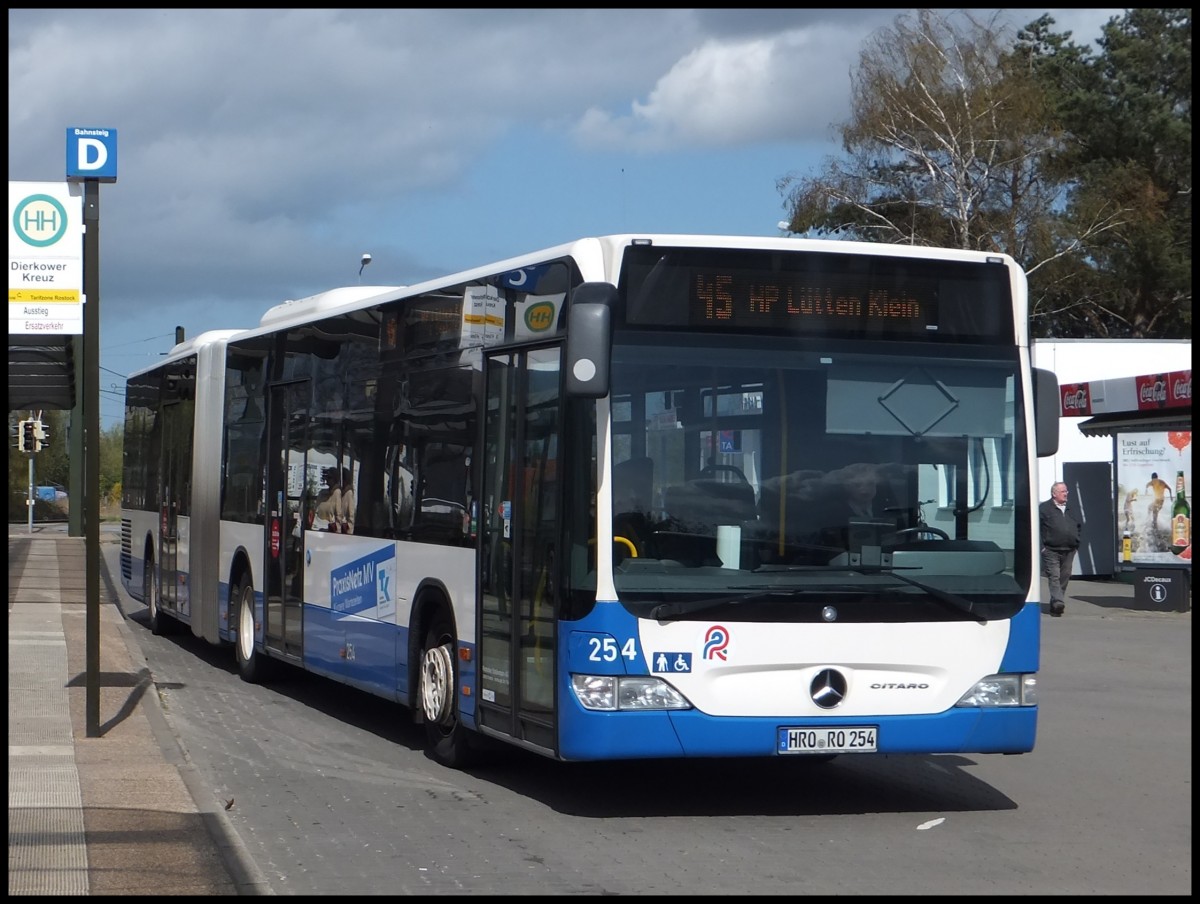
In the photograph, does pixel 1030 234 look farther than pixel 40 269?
Yes

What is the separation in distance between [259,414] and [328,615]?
10.3ft

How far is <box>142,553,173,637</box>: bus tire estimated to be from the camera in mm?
20531

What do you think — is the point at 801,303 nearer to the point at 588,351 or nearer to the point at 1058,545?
the point at 588,351

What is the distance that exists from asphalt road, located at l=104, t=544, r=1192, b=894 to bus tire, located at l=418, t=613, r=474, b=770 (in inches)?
5.2

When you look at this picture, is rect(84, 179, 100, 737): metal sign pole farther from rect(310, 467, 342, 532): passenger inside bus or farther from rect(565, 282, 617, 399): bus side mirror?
rect(565, 282, 617, 399): bus side mirror

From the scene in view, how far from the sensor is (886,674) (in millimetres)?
8852

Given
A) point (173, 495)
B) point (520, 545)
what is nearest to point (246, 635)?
point (173, 495)

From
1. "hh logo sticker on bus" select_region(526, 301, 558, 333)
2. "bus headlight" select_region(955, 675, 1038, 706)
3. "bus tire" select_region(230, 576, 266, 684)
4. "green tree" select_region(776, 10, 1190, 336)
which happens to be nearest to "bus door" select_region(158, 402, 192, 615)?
"bus tire" select_region(230, 576, 266, 684)

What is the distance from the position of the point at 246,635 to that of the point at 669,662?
8.13 metres

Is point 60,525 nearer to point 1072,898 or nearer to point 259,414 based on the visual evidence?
point 259,414

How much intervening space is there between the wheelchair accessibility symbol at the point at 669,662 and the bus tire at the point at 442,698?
6.59 ft

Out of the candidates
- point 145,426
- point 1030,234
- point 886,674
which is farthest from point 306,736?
point 1030,234

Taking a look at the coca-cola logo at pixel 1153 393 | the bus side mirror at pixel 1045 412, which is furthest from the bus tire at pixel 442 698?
the coca-cola logo at pixel 1153 393

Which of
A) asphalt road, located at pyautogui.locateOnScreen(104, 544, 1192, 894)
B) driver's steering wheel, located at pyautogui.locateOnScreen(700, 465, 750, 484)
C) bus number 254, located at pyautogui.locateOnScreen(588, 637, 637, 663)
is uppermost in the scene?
driver's steering wheel, located at pyautogui.locateOnScreen(700, 465, 750, 484)
